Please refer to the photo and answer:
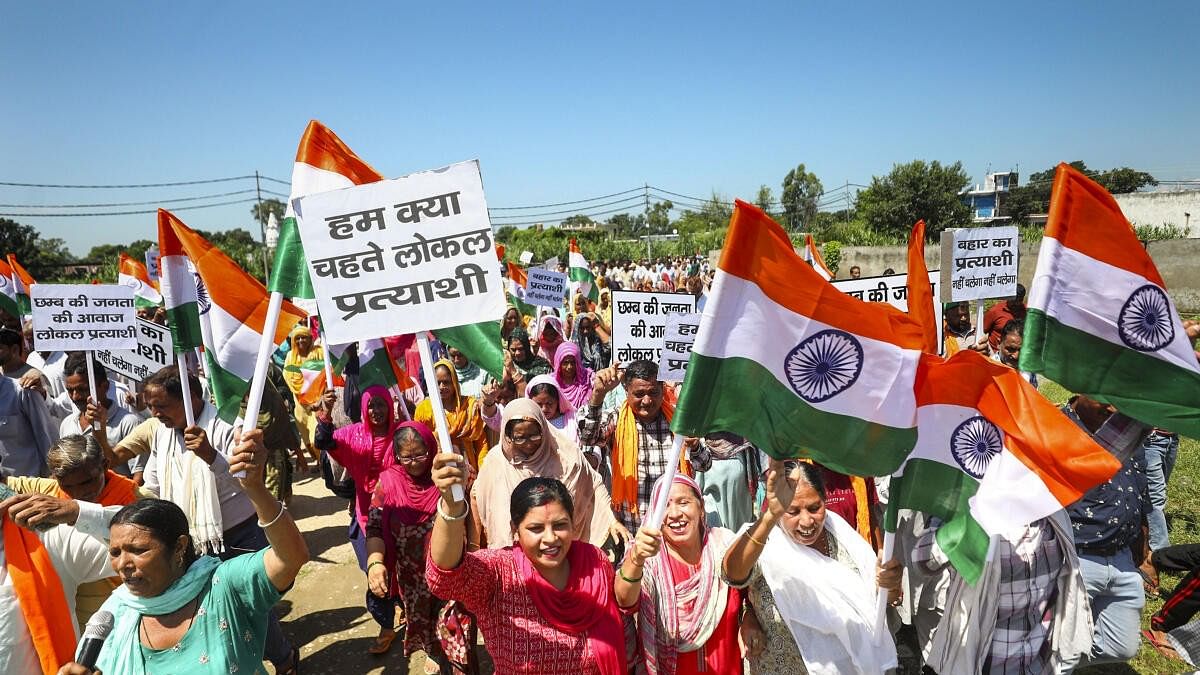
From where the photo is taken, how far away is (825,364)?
2.48 meters

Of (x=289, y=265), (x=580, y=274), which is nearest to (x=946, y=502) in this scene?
(x=289, y=265)

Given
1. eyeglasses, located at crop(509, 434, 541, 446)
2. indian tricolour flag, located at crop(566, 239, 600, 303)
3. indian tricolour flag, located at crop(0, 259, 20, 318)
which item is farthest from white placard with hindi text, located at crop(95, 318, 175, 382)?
indian tricolour flag, located at crop(566, 239, 600, 303)

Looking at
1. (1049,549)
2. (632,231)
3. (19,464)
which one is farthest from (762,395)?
(632,231)

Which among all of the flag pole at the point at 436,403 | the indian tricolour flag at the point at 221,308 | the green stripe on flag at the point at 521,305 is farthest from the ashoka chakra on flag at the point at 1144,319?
the green stripe on flag at the point at 521,305

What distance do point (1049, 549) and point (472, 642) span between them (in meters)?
2.87

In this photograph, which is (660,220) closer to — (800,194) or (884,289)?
(800,194)

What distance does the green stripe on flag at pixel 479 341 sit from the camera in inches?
105

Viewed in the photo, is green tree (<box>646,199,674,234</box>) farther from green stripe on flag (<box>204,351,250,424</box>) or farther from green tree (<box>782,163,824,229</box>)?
green stripe on flag (<box>204,351,250,424</box>)

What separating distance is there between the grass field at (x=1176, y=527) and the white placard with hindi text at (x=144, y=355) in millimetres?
6994

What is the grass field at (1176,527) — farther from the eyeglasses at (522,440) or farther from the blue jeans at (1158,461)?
the eyeglasses at (522,440)

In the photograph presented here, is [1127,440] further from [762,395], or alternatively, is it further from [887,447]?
[762,395]

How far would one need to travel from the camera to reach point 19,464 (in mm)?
5035

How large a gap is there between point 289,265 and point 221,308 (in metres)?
0.99

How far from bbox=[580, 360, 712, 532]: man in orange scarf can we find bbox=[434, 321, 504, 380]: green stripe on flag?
1.83m
